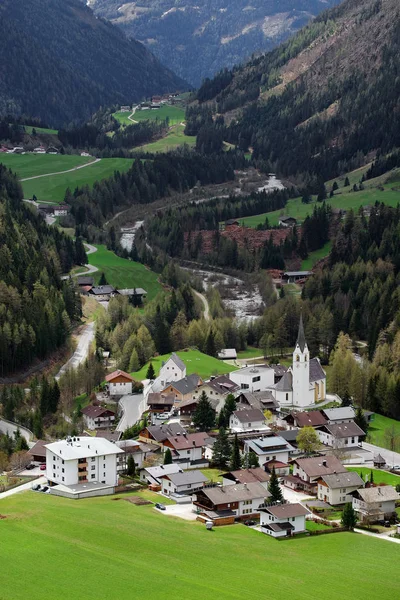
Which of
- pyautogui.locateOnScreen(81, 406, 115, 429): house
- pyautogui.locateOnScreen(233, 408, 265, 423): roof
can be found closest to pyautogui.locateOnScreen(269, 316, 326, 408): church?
pyautogui.locateOnScreen(233, 408, 265, 423): roof

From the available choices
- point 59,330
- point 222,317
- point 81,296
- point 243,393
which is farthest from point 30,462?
point 81,296

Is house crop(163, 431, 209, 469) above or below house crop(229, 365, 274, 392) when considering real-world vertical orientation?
above

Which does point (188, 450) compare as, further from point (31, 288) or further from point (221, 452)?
point (31, 288)

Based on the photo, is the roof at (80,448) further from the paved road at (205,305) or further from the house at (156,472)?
the paved road at (205,305)

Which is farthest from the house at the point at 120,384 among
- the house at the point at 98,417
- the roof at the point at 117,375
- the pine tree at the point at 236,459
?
the pine tree at the point at 236,459

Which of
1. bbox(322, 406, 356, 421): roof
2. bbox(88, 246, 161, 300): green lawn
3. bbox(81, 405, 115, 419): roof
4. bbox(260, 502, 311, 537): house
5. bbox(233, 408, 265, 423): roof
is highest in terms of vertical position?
bbox(260, 502, 311, 537): house

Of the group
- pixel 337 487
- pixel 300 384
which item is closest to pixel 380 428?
pixel 300 384

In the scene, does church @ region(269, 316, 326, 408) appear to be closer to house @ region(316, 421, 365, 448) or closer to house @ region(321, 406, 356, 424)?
house @ region(321, 406, 356, 424)

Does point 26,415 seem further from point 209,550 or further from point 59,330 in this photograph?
point 209,550
